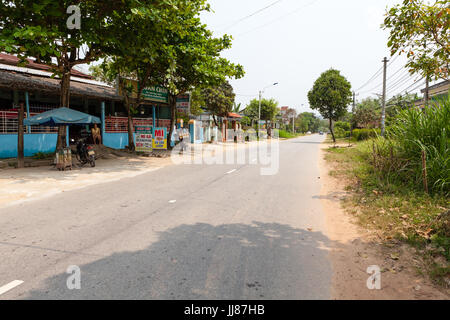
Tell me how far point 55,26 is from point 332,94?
34228 mm

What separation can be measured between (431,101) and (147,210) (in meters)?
8.33

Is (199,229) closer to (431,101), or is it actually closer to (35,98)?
(431,101)

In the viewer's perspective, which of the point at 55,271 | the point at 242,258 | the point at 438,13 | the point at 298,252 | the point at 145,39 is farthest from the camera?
the point at 145,39

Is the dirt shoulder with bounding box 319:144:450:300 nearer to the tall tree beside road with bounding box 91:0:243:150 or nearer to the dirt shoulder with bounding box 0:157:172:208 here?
the dirt shoulder with bounding box 0:157:172:208

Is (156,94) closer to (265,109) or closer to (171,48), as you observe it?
(171,48)

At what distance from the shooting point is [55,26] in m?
10.2

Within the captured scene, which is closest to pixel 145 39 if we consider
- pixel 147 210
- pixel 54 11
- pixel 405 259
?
pixel 54 11

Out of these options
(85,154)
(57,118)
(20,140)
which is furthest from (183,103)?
(20,140)

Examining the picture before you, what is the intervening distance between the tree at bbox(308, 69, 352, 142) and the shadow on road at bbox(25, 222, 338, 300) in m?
36.1

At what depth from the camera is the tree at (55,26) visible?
9.41 meters

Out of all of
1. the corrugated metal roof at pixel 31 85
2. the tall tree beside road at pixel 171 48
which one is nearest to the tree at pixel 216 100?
the tall tree beside road at pixel 171 48
